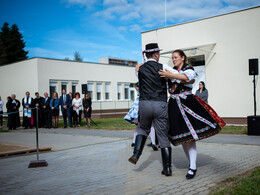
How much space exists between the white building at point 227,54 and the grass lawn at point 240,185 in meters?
10.8

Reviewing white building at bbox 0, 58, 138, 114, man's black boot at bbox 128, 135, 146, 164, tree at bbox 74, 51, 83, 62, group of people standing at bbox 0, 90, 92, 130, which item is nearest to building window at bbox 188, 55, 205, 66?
group of people standing at bbox 0, 90, 92, 130

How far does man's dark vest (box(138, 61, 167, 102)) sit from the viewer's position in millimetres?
4448

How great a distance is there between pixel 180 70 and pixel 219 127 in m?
1.06

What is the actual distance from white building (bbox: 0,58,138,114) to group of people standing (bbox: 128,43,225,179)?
2234cm

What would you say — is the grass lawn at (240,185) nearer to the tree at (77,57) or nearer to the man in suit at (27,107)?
the man in suit at (27,107)

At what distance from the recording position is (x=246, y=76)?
14648mm

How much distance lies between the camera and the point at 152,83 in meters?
4.46

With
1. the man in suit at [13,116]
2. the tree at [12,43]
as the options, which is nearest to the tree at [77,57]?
the tree at [12,43]

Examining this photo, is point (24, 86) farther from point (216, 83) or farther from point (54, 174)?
point (54, 174)

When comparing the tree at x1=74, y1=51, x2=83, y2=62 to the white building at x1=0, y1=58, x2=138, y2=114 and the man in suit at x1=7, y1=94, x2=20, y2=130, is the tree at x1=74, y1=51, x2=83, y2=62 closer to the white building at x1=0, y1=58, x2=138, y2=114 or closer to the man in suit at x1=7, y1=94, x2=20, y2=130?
the white building at x1=0, y1=58, x2=138, y2=114

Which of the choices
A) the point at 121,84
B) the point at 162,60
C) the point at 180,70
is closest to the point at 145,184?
the point at 180,70

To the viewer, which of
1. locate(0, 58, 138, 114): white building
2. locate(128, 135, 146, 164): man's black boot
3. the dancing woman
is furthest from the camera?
locate(0, 58, 138, 114): white building

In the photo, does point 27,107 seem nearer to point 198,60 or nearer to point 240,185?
point 198,60

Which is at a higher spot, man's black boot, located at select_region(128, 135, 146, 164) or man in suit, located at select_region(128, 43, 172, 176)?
man in suit, located at select_region(128, 43, 172, 176)
